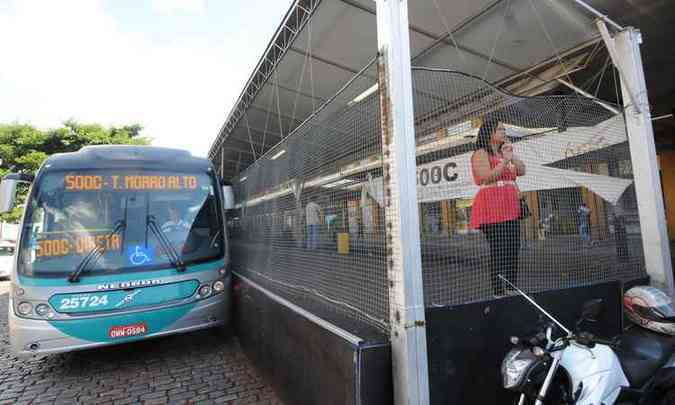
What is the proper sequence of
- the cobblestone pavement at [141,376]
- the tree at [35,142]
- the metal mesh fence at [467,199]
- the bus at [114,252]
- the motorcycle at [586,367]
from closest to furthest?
the motorcycle at [586,367]
the metal mesh fence at [467,199]
the cobblestone pavement at [141,376]
the bus at [114,252]
the tree at [35,142]

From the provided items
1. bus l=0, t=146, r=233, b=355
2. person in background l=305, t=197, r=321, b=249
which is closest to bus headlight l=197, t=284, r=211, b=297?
bus l=0, t=146, r=233, b=355

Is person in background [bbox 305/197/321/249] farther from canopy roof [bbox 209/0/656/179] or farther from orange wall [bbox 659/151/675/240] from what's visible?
orange wall [bbox 659/151/675/240]

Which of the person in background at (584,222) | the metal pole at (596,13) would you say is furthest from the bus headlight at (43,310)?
the metal pole at (596,13)

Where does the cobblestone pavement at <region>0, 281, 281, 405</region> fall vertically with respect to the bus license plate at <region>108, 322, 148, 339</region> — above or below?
below

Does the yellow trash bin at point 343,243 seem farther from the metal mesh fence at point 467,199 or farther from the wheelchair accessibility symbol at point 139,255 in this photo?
the wheelchair accessibility symbol at point 139,255

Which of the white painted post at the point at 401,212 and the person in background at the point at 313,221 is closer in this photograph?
the white painted post at the point at 401,212

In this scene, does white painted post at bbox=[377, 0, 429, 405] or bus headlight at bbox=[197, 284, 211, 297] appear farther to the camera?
bus headlight at bbox=[197, 284, 211, 297]

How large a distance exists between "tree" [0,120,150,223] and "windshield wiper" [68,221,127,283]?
19.3 metres

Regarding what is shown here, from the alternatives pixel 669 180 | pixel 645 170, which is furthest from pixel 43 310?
pixel 669 180

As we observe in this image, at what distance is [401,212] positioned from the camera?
1.91 m

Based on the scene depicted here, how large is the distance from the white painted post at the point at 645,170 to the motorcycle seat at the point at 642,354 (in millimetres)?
1106

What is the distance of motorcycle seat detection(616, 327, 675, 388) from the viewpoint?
84.2 inches

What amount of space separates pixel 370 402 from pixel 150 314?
10.0ft

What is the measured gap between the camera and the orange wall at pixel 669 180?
547 inches
